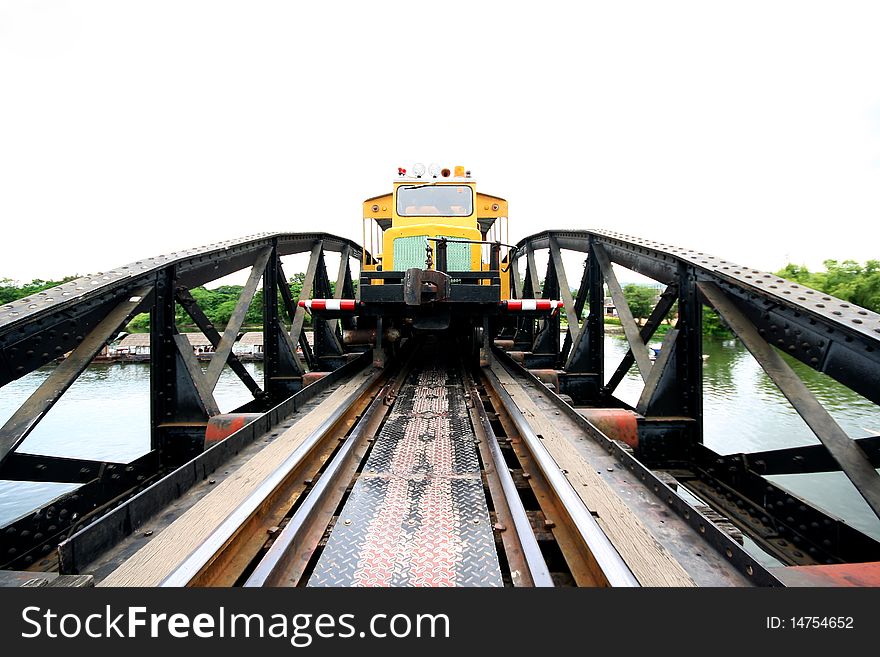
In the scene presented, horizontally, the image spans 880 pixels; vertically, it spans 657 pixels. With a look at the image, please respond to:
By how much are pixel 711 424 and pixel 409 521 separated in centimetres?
1438

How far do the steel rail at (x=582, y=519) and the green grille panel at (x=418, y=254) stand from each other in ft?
13.6

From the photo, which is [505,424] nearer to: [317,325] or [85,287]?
[85,287]

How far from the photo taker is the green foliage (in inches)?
845

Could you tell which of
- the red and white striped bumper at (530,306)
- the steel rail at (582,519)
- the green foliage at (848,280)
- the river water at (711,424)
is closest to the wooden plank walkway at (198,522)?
the steel rail at (582,519)

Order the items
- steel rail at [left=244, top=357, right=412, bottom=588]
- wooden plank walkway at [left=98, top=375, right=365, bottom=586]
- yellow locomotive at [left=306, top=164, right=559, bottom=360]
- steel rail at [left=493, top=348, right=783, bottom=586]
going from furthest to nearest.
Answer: yellow locomotive at [left=306, top=164, right=559, bottom=360] → steel rail at [left=244, top=357, right=412, bottom=588] → wooden plank walkway at [left=98, top=375, right=365, bottom=586] → steel rail at [left=493, top=348, right=783, bottom=586]

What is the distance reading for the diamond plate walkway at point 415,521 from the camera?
2.14 m

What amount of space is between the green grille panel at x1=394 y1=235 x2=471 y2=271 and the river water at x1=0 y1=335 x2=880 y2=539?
20.8 feet

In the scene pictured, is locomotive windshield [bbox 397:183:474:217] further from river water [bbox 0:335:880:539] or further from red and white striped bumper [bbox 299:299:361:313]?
river water [bbox 0:335:880:539]

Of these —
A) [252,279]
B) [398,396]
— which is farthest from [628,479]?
[252,279]

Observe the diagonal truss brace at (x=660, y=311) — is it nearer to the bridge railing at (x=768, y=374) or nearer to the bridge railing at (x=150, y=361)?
the bridge railing at (x=768, y=374)

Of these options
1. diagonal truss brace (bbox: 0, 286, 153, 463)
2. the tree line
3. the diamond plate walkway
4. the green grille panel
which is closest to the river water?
the tree line

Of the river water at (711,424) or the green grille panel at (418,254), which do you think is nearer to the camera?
the green grille panel at (418,254)

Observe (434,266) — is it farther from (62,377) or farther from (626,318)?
(62,377)

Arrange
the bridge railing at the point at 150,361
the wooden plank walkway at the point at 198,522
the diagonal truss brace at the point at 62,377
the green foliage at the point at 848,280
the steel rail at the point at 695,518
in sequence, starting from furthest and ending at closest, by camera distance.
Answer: the green foliage at the point at 848,280
the bridge railing at the point at 150,361
the diagonal truss brace at the point at 62,377
the wooden plank walkway at the point at 198,522
the steel rail at the point at 695,518
